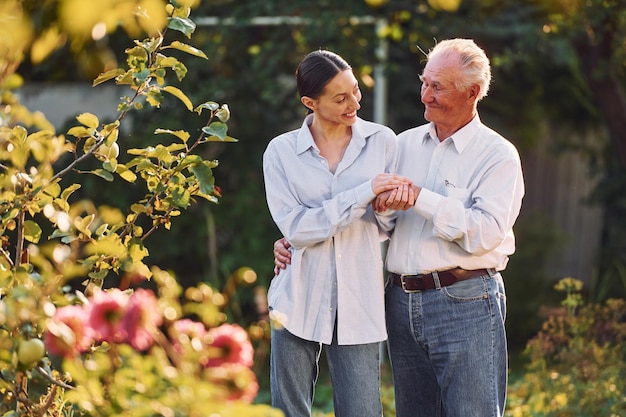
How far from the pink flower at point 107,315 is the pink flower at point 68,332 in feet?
0.17

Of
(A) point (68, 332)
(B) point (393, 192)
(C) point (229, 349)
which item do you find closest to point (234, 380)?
(C) point (229, 349)

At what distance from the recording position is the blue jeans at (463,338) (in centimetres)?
294

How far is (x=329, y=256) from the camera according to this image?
10.1 ft

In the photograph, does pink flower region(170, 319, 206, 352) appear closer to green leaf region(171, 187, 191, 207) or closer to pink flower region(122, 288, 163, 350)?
pink flower region(122, 288, 163, 350)

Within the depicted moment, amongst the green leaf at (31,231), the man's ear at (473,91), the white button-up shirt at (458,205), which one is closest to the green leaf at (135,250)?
the green leaf at (31,231)

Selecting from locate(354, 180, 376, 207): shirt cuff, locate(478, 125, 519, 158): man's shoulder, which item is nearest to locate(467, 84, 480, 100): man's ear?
locate(478, 125, 519, 158): man's shoulder

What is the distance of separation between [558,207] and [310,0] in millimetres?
5200

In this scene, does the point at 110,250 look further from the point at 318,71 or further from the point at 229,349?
the point at 318,71

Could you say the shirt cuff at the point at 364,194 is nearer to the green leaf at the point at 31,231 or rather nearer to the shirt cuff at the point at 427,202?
the shirt cuff at the point at 427,202

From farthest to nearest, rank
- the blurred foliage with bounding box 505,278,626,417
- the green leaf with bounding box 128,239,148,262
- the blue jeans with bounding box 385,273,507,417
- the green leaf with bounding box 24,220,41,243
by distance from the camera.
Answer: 1. the blurred foliage with bounding box 505,278,626,417
2. the blue jeans with bounding box 385,273,507,417
3. the green leaf with bounding box 24,220,41,243
4. the green leaf with bounding box 128,239,148,262

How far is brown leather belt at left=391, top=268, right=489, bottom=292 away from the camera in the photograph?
2.95 meters

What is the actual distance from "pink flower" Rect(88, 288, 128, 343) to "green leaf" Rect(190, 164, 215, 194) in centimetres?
81

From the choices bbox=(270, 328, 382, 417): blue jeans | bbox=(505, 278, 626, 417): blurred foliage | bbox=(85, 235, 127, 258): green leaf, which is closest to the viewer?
bbox=(85, 235, 127, 258): green leaf

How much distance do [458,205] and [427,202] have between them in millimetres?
90
